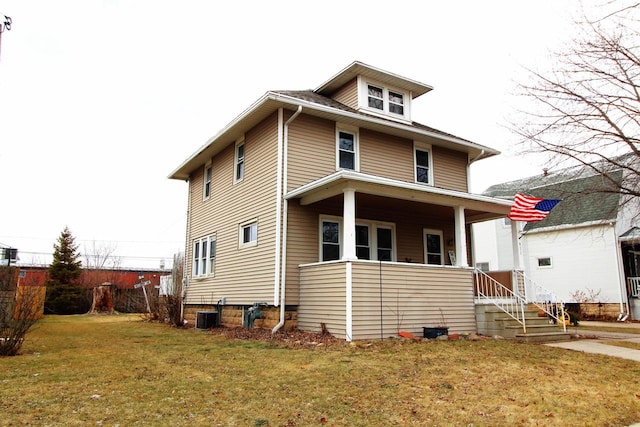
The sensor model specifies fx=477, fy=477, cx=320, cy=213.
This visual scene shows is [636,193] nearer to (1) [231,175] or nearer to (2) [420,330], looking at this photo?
(2) [420,330]

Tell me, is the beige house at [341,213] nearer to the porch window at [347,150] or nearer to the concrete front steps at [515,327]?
the porch window at [347,150]

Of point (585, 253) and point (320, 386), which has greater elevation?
point (585, 253)

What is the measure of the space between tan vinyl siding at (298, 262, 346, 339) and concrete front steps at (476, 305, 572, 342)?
12.8ft

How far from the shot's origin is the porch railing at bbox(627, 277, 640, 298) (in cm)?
1898

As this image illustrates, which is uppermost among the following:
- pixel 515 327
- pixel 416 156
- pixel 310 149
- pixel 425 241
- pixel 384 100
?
pixel 384 100

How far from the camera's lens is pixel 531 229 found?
2262cm

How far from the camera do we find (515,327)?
437 inches

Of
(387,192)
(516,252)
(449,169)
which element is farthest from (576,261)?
(387,192)

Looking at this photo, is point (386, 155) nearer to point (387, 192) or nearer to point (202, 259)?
point (387, 192)

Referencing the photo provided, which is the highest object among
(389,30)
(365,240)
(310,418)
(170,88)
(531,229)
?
(170,88)

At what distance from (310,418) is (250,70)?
49.3ft

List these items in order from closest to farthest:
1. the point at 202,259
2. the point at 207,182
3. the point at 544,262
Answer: the point at 202,259, the point at 207,182, the point at 544,262

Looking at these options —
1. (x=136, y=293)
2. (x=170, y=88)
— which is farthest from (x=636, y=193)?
(x=136, y=293)

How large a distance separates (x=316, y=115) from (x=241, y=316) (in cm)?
606
